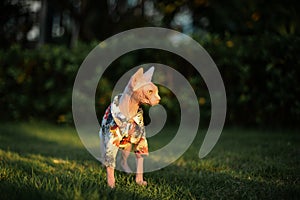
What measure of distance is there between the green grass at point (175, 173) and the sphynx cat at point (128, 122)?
0.23 m

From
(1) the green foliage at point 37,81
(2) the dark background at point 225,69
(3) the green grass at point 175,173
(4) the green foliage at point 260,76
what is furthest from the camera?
(1) the green foliage at point 37,81

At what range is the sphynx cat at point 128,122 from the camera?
277 centimetres

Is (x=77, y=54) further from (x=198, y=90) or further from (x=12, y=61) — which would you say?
(x=198, y=90)

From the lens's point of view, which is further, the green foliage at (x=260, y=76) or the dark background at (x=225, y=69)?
the dark background at (x=225, y=69)

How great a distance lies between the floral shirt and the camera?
2766mm

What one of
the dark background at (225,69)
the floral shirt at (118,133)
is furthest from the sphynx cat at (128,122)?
the dark background at (225,69)

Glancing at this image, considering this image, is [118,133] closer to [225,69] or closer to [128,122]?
[128,122]

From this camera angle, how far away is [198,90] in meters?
7.10

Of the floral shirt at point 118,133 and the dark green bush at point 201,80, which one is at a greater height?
the dark green bush at point 201,80

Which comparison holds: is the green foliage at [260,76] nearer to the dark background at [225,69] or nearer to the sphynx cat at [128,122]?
the dark background at [225,69]

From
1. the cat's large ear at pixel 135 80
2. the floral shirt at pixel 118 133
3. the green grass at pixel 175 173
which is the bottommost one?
the green grass at pixel 175 173

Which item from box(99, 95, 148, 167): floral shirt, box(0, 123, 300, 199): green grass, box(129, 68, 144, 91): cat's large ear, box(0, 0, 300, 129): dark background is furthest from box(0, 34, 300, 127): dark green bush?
box(129, 68, 144, 91): cat's large ear

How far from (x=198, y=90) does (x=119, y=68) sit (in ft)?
6.20

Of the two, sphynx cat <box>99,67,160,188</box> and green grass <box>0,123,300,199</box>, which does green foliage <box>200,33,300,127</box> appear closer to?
green grass <box>0,123,300,199</box>
